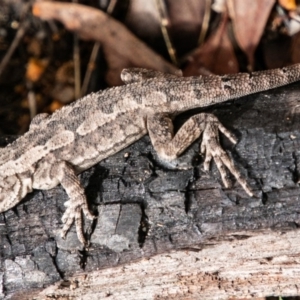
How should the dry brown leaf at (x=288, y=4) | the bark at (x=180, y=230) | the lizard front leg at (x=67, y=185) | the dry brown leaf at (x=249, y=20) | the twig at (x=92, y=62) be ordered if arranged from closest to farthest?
the bark at (x=180, y=230) → the lizard front leg at (x=67, y=185) → the dry brown leaf at (x=249, y=20) → the dry brown leaf at (x=288, y=4) → the twig at (x=92, y=62)

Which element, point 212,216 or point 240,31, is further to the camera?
point 240,31

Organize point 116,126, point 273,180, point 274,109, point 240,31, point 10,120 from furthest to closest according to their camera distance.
Result: 1. point 10,120
2. point 240,31
3. point 116,126
4. point 274,109
5. point 273,180

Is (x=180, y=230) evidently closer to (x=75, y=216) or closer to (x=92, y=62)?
(x=75, y=216)

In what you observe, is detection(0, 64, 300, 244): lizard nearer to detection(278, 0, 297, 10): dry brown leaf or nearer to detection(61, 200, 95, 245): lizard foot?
detection(61, 200, 95, 245): lizard foot

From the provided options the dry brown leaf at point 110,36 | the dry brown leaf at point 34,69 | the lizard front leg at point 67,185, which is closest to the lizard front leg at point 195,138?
the lizard front leg at point 67,185

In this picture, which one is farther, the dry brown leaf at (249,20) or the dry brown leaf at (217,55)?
the dry brown leaf at (217,55)

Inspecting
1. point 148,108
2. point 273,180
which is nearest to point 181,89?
point 148,108

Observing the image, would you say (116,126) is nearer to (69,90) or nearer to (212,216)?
(212,216)

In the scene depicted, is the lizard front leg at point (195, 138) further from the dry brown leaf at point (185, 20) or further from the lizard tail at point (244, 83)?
the dry brown leaf at point (185, 20)
